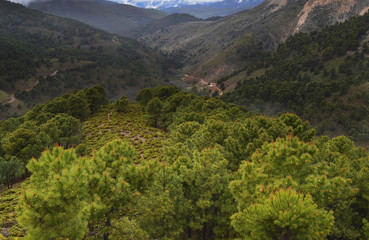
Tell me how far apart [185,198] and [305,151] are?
34.0 feet

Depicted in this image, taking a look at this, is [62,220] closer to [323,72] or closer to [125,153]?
[125,153]

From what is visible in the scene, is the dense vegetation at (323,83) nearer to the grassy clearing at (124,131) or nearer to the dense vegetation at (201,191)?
the grassy clearing at (124,131)

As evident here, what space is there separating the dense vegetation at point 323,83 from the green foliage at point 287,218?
92.1 metres

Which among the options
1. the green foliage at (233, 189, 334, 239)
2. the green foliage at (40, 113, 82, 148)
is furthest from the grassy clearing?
the green foliage at (233, 189, 334, 239)

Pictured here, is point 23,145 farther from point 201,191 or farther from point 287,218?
point 287,218

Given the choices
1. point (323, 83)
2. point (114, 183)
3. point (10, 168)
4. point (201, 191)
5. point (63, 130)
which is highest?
point (323, 83)

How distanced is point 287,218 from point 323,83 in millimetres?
125682

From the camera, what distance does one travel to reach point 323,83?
113500 millimetres

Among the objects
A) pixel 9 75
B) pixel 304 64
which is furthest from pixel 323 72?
pixel 9 75

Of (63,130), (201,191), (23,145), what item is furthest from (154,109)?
(201,191)

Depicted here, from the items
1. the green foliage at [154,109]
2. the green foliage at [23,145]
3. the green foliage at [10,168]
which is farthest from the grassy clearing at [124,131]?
the green foliage at [10,168]

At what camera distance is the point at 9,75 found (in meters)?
185

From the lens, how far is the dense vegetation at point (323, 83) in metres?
93.6

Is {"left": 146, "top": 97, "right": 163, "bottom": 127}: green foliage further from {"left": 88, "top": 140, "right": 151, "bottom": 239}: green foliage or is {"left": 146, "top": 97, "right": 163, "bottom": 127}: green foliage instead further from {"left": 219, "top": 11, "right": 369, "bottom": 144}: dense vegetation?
{"left": 219, "top": 11, "right": 369, "bottom": 144}: dense vegetation
